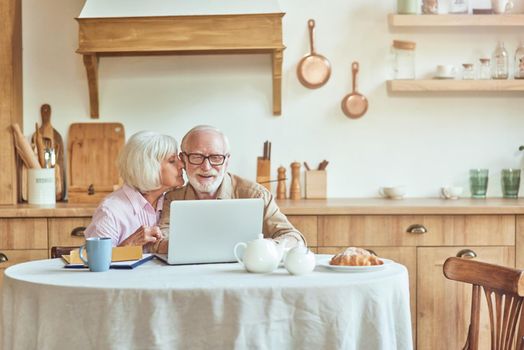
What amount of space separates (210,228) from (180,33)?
1789 millimetres

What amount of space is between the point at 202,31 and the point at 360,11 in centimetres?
96

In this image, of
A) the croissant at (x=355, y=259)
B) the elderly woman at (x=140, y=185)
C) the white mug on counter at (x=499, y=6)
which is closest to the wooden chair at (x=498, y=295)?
the croissant at (x=355, y=259)

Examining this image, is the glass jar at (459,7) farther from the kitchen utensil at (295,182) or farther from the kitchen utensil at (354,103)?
the kitchen utensil at (295,182)

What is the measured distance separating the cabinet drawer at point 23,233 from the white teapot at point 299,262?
1901mm

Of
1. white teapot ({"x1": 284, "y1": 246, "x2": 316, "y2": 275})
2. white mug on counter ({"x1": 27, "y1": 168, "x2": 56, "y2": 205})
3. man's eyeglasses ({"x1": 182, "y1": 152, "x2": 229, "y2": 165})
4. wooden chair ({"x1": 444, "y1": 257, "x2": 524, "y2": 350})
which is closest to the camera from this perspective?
wooden chair ({"x1": 444, "y1": 257, "x2": 524, "y2": 350})

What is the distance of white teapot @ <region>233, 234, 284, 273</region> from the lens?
2.38 m

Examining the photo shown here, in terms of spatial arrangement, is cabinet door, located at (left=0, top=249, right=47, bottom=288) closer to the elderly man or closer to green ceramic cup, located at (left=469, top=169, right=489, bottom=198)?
the elderly man

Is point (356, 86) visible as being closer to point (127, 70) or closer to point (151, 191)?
point (127, 70)

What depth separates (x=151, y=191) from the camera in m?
3.27

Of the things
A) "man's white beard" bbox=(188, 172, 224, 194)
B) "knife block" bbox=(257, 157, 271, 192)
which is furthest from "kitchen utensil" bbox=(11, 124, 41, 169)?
"man's white beard" bbox=(188, 172, 224, 194)

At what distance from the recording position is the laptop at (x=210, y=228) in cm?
251

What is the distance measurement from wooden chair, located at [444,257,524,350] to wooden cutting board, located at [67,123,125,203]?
244 cm

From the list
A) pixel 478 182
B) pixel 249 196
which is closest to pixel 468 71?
pixel 478 182

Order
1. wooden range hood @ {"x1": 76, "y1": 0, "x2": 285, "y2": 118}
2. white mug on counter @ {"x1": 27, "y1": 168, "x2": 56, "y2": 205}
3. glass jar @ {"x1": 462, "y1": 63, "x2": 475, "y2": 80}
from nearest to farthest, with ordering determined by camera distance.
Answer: wooden range hood @ {"x1": 76, "y1": 0, "x2": 285, "y2": 118} < white mug on counter @ {"x1": 27, "y1": 168, "x2": 56, "y2": 205} < glass jar @ {"x1": 462, "y1": 63, "x2": 475, "y2": 80}
